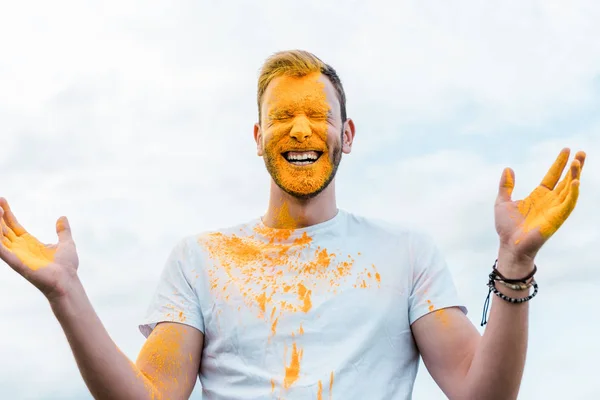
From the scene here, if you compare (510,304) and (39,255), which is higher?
(39,255)

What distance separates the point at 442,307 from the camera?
5.24 meters

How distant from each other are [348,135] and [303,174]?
52 cm

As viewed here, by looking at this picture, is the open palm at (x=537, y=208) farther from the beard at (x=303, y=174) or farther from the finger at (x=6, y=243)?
the finger at (x=6, y=243)

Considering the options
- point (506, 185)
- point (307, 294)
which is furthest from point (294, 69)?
point (506, 185)

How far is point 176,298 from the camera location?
17.9ft

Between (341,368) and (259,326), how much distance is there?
0.55 meters

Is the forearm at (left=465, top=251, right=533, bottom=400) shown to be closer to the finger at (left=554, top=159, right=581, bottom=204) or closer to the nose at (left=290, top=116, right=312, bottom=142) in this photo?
the finger at (left=554, top=159, right=581, bottom=204)

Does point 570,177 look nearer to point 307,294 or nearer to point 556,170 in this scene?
point 556,170

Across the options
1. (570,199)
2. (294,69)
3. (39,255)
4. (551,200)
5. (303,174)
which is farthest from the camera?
(294,69)

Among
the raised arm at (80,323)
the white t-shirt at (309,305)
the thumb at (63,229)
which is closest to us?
the raised arm at (80,323)

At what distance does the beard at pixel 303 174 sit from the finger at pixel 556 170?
1.45 meters

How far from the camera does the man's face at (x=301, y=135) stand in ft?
18.4

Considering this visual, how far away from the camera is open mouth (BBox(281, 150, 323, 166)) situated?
5.62 metres

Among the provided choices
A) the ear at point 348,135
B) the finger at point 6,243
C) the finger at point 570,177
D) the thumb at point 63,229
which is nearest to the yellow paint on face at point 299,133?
the ear at point 348,135
